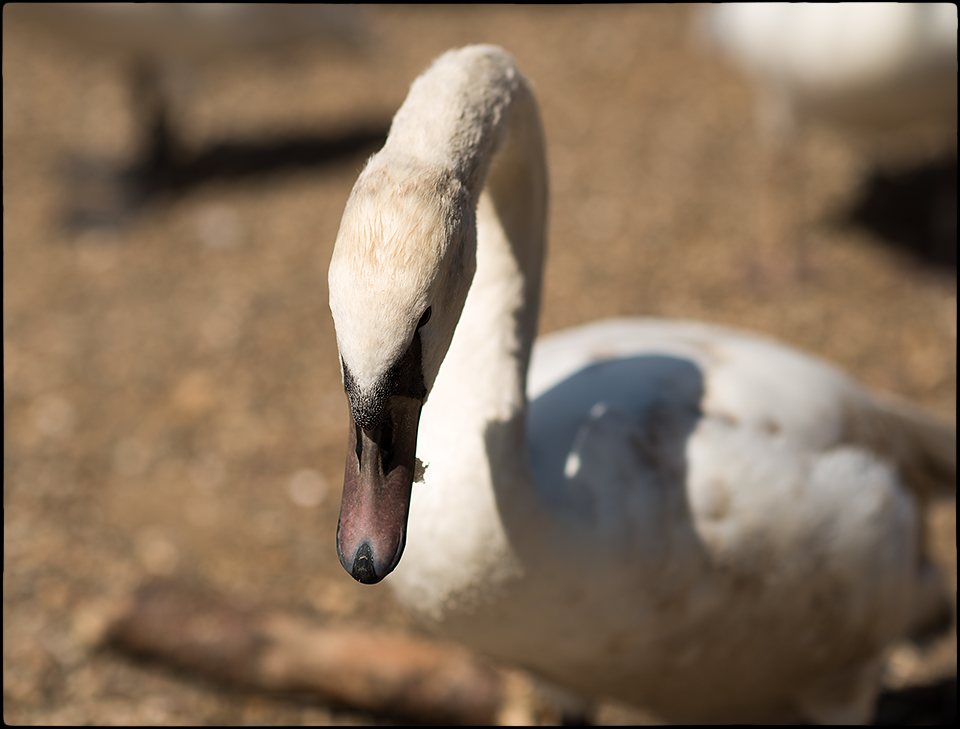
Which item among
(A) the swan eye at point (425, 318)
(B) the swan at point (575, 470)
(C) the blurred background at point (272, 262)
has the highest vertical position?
(A) the swan eye at point (425, 318)

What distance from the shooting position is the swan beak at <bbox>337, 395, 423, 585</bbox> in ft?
4.23

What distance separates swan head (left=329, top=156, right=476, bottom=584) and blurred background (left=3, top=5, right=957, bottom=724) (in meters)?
1.46

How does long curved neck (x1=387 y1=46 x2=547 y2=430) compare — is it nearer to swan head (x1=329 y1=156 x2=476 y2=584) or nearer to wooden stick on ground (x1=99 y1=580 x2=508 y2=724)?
swan head (x1=329 y1=156 x2=476 y2=584)

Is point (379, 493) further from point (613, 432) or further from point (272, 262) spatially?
point (272, 262)

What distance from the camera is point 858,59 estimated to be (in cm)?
382

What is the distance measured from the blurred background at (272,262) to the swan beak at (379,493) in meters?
1.45

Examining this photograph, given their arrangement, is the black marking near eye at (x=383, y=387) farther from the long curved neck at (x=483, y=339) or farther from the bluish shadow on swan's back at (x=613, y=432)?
the bluish shadow on swan's back at (x=613, y=432)

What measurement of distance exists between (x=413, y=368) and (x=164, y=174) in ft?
15.3

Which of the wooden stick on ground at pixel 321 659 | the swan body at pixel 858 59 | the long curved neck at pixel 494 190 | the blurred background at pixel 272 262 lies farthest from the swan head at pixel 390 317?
the swan body at pixel 858 59

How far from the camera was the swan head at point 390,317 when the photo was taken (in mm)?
1202

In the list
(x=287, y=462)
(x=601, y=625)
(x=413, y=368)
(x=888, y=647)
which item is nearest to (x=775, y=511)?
(x=601, y=625)

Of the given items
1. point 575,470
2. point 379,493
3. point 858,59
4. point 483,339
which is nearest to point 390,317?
point 379,493

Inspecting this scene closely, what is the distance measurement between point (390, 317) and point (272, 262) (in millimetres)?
3641

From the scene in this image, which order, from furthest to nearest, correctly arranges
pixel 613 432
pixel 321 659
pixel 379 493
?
pixel 321 659 < pixel 613 432 < pixel 379 493
